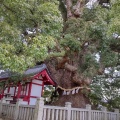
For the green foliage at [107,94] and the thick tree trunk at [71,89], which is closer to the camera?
the thick tree trunk at [71,89]

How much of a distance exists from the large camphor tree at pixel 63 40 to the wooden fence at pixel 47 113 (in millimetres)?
1721

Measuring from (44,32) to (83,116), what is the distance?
4.14 m

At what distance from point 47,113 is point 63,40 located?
354 centimetres

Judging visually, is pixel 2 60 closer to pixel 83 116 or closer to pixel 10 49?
pixel 10 49

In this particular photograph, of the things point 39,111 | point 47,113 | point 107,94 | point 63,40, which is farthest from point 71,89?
point 39,111

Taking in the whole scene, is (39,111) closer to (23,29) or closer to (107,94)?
(23,29)

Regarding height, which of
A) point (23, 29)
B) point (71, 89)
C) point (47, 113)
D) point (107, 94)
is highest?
point (23, 29)

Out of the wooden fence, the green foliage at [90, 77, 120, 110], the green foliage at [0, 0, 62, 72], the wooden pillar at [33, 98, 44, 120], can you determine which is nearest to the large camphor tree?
the green foliage at [0, 0, 62, 72]

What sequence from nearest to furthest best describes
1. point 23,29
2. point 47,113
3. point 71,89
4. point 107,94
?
point 47,113
point 23,29
point 71,89
point 107,94

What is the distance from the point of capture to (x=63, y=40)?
8.44m

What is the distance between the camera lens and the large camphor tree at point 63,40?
17.3 ft

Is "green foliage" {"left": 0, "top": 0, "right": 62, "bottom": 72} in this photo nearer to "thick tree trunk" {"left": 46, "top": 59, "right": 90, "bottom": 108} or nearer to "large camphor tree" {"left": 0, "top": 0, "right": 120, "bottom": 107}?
"large camphor tree" {"left": 0, "top": 0, "right": 120, "bottom": 107}

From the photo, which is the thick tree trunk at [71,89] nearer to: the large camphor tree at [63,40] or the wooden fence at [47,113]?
the large camphor tree at [63,40]

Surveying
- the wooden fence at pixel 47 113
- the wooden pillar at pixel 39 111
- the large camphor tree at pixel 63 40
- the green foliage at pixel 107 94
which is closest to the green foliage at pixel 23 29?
the large camphor tree at pixel 63 40
